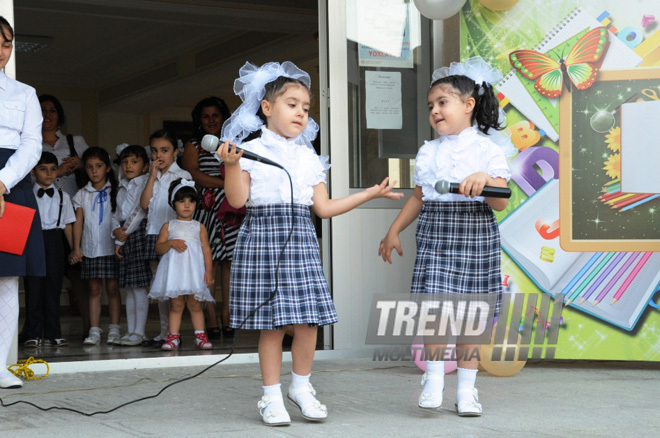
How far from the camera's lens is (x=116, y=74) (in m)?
12.2

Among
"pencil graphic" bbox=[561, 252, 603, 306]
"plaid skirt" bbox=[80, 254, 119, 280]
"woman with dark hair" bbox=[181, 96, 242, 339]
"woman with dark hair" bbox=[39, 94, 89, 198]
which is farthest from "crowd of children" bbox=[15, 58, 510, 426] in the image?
"woman with dark hair" bbox=[39, 94, 89, 198]

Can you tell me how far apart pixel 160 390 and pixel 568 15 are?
2564mm

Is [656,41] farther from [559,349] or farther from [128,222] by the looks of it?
[128,222]

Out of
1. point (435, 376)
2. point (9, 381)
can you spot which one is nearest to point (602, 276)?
point (435, 376)

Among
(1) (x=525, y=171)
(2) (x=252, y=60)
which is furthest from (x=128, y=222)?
(2) (x=252, y=60)

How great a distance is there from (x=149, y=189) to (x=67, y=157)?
2.76ft

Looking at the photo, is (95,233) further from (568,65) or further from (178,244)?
(568,65)

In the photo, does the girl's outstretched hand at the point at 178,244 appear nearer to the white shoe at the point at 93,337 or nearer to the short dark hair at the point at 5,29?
the white shoe at the point at 93,337

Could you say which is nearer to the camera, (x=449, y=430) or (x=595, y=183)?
(x=449, y=430)

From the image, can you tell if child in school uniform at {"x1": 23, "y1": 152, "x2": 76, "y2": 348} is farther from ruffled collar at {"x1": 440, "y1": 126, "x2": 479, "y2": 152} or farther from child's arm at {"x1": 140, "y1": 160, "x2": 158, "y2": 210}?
ruffled collar at {"x1": 440, "y1": 126, "x2": 479, "y2": 152}

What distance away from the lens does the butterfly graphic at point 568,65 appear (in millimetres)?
4230

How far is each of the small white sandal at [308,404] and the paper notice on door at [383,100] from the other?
6.65 feet

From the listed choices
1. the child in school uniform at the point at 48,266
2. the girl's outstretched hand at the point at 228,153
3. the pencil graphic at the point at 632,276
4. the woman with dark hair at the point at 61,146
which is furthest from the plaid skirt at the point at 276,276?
the woman with dark hair at the point at 61,146

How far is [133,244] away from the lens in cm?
572
